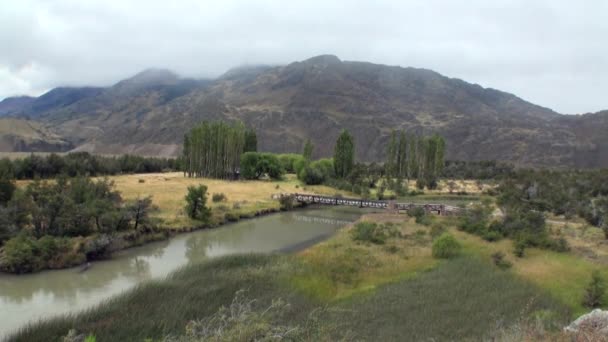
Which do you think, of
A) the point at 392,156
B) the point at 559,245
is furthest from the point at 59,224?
the point at 392,156

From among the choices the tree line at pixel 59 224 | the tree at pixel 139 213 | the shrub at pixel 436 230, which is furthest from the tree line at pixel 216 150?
the shrub at pixel 436 230

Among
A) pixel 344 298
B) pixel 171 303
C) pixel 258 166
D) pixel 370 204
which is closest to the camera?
pixel 171 303

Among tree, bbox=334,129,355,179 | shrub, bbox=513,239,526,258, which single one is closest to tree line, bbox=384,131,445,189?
tree, bbox=334,129,355,179

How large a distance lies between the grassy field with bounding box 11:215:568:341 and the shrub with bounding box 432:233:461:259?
26.5 inches

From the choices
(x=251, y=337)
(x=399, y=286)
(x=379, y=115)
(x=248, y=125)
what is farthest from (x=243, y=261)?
(x=379, y=115)

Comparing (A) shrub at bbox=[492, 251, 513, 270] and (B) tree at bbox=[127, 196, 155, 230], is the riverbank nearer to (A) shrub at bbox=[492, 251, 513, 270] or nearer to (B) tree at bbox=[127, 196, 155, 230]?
(B) tree at bbox=[127, 196, 155, 230]

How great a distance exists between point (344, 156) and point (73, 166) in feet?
135

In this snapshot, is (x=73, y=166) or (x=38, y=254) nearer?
(x=38, y=254)

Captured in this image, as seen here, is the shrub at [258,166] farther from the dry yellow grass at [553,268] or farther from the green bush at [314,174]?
the dry yellow grass at [553,268]

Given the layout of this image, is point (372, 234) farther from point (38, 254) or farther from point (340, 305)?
point (38, 254)

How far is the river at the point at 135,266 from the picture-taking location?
16.1 m

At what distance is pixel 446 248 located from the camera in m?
22.1

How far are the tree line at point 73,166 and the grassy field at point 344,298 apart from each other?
31.5 m

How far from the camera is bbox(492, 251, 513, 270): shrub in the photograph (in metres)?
20.3
